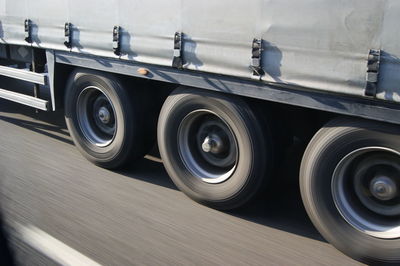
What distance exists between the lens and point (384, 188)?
3.65 m

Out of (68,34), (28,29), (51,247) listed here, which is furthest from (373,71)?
(28,29)

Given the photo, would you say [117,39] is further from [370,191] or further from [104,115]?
[370,191]

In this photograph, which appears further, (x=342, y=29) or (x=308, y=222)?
(x=308, y=222)

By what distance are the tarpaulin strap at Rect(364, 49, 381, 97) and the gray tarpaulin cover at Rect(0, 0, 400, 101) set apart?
0.10ft

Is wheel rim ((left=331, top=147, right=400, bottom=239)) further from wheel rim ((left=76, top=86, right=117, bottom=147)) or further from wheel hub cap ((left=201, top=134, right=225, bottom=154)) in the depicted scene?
wheel rim ((left=76, top=86, right=117, bottom=147))

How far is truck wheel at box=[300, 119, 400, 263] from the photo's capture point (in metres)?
3.58

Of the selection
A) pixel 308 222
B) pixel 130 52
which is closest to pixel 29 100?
pixel 130 52

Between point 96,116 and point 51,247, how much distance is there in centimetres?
221

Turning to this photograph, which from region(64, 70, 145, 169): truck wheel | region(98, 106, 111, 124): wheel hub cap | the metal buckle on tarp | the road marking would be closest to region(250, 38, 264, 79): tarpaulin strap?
region(64, 70, 145, 169): truck wheel

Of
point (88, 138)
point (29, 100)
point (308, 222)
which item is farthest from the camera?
point (29, 100)

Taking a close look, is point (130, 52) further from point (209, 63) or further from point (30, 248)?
point (30, 248)

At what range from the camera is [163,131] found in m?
4.84

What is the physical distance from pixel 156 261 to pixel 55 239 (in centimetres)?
90

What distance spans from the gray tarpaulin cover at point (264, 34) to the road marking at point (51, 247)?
71.7 inches
